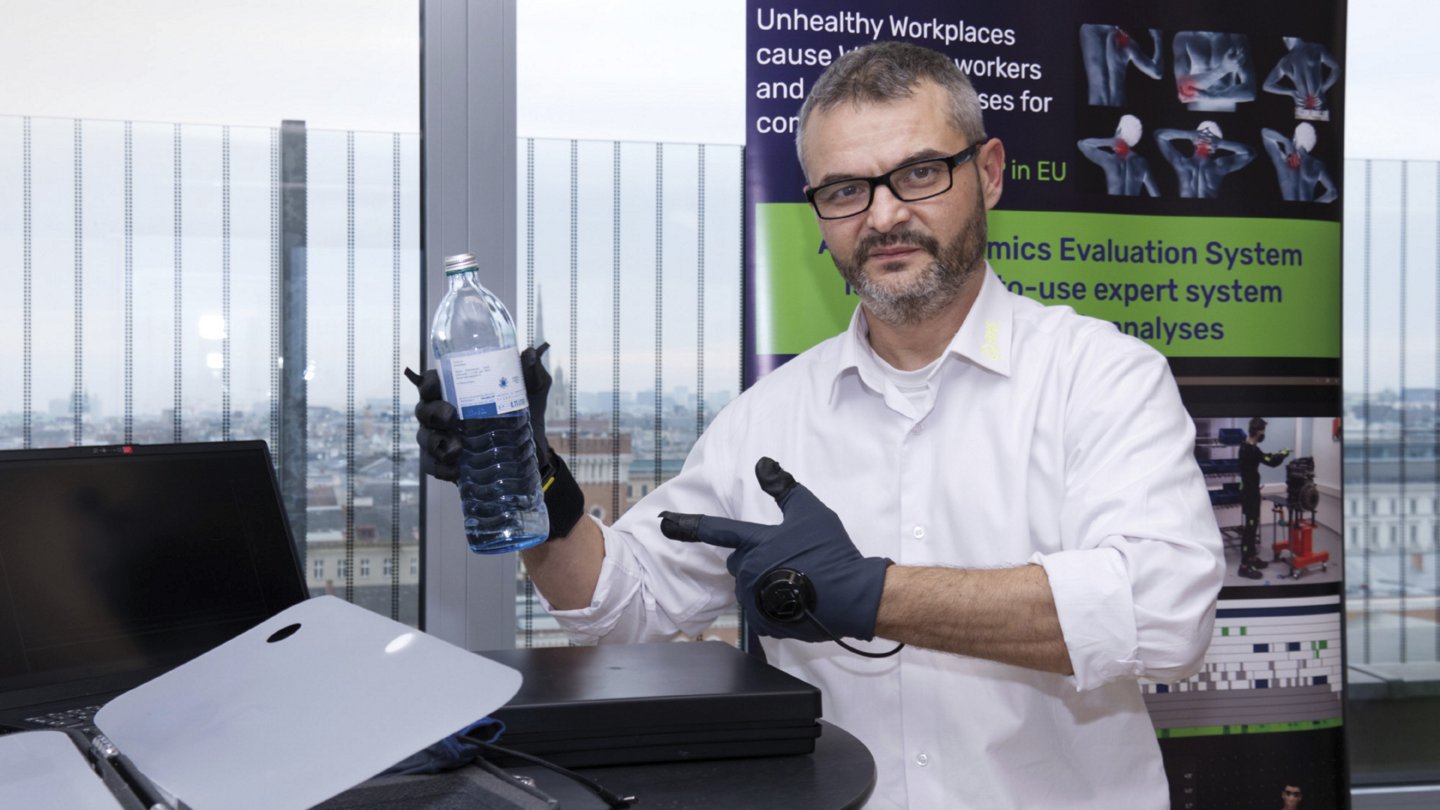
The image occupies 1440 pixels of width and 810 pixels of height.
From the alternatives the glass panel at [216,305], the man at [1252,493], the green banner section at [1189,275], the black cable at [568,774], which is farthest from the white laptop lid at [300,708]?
the man at [1252,493]

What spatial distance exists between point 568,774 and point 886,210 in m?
1.02

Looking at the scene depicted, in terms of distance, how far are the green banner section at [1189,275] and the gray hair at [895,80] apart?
0.72 m

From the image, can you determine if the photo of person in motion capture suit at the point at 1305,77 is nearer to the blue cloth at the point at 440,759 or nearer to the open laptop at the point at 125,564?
the open laptop at the point at 125,564

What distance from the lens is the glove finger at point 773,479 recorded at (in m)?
1.24

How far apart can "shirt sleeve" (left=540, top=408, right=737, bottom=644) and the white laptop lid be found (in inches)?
31.7

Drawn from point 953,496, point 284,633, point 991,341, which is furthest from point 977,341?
point 284,633

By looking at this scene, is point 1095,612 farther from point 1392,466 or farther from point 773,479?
point 1392,466

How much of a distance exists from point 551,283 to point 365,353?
0.43m

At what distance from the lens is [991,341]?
1.65 metres

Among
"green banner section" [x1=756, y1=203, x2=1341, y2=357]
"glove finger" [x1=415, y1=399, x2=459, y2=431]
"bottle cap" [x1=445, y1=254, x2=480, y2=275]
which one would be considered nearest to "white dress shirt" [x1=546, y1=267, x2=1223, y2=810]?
"glove finger" [x1=415, y1=399, x2=459, y2=431]

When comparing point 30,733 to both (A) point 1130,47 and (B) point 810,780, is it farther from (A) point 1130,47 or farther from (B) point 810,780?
(A) point 1130,47

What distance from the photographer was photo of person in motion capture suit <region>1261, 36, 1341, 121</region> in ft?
8.43

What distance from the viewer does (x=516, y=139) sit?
2.38 metres

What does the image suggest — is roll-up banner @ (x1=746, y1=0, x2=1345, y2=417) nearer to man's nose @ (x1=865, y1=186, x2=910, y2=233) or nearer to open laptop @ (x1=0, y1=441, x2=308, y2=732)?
man's nose @ (x1=865, y1=186, x2=910, y2=233)
